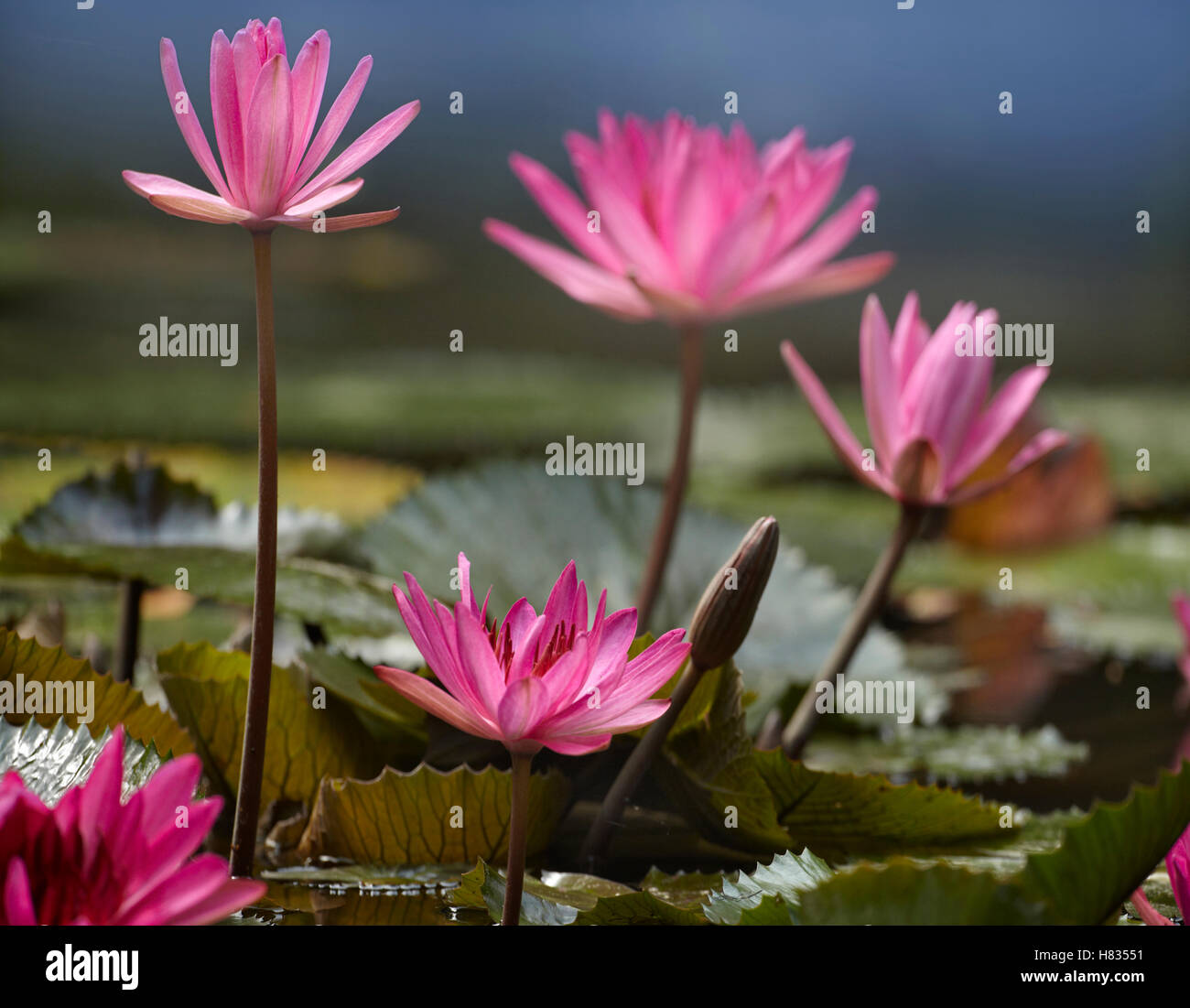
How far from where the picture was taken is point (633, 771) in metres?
0.34

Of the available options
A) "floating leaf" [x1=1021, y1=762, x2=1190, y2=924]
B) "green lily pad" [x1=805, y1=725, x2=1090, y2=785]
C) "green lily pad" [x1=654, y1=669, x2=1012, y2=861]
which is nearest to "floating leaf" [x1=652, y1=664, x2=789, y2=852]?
"green lily pad" [x1=654, y1=669, x2=1012, y2=861]

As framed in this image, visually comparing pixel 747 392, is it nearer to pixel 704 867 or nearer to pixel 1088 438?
pixel 1088 438

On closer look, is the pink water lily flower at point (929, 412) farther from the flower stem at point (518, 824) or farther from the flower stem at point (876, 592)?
the flower stem at point (518, 824)

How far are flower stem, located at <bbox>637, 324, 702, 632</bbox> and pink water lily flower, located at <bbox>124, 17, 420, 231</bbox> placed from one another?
0.78 feet

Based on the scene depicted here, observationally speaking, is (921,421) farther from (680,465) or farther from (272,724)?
(272,724)

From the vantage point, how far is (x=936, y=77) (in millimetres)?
749

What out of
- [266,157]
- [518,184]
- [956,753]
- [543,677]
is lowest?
[956,753]

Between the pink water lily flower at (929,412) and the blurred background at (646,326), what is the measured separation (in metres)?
0.18

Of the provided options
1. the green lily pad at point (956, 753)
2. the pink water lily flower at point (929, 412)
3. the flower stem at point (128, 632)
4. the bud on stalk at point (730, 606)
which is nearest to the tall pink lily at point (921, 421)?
the pink water lily flower at point (929, 412)

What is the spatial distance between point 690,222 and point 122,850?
13.5 inches

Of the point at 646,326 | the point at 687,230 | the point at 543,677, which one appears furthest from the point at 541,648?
the point at 646,326

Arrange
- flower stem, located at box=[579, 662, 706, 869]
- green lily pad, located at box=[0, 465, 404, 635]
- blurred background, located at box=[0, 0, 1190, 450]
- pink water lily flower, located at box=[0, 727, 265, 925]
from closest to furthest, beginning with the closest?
pink water lily flower, located at box=[0, 727, 265, 925], flower stem, located at box=[579, 662, 706, 869], green lily pad, located at box=[0, 465, 404, 635], blurred background, located at box=[0, 0, 1190, 450]

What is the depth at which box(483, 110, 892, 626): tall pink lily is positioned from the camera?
455 millimetres

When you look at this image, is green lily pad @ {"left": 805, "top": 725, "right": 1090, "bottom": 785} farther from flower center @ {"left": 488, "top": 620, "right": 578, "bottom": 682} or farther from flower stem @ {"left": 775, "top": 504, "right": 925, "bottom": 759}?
flower center @ {"left": 488, "top": 620, "right": 578, "bottom": 682}
